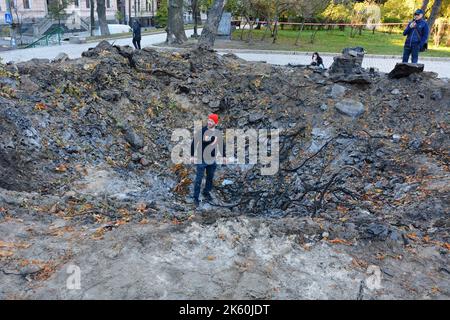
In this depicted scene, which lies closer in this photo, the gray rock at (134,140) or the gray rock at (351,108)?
the gray rock at (134,140)

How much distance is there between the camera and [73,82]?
9.02m

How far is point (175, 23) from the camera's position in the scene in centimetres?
1956

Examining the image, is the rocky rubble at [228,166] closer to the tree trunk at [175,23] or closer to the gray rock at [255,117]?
the gray rock at [255,117]

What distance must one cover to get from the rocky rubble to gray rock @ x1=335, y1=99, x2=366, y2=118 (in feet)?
0.08

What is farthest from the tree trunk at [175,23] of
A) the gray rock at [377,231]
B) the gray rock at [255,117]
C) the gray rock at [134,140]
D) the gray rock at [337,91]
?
the gray rock at [377,231]

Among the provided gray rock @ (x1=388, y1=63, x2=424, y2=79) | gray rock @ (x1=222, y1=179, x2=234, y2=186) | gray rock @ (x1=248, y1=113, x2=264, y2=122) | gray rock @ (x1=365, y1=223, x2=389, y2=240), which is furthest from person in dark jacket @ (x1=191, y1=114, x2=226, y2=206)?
gray rock @ (x1=388, y1=63, x2=424, y2=79)

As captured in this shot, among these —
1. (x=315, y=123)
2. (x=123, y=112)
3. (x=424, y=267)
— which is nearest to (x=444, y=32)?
(x=315, y=123)

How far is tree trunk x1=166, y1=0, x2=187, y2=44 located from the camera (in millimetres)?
18953

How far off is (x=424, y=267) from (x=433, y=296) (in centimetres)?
52

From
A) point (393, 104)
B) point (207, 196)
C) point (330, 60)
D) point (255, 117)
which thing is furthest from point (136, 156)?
point (330, 60)

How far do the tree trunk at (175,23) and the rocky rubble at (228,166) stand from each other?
8734mm

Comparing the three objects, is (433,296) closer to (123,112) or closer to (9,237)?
(9,237)

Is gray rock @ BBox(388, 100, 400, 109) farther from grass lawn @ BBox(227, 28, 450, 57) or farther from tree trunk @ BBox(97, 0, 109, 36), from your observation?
tree trunk @ BBox(97, 0, 109, 36)

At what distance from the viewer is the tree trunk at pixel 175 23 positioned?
19.0 metres
